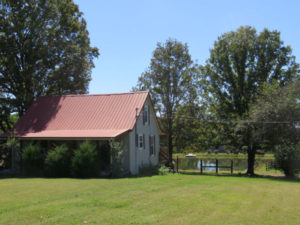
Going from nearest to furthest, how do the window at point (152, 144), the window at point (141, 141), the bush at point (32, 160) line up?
the bush at point (32, 160), the window at point (141, 141), the window at point (152, 144)

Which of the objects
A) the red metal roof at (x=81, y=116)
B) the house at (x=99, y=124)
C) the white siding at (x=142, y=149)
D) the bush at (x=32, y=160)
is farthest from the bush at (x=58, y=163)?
the white siding at (x=142, y=149)

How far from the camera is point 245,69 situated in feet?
90.8

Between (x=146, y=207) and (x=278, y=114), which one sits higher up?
(x=278, y=114)

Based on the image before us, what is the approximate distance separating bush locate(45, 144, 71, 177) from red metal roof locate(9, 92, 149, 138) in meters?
1.34

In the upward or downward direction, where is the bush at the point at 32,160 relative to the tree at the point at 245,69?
Result: downward

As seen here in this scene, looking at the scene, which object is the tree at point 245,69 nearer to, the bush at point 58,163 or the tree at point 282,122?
the tree at point 282,122

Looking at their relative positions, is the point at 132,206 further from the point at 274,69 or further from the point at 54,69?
the point at 54,69

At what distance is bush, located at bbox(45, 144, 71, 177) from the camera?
2039 centimetres

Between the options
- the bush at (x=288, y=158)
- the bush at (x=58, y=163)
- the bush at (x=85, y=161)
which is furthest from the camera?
the bush at (x=288, y=158)

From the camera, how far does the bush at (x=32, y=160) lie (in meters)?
21.2

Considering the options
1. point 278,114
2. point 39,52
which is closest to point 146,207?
point 278,114

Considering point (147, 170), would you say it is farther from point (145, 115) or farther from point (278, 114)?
point (278, 114)

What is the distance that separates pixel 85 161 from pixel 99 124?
4.61 m

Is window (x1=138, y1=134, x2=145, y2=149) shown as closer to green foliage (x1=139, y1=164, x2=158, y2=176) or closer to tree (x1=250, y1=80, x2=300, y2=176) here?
green foliage (x1=139, y1=164, x2=158, y2=176)
